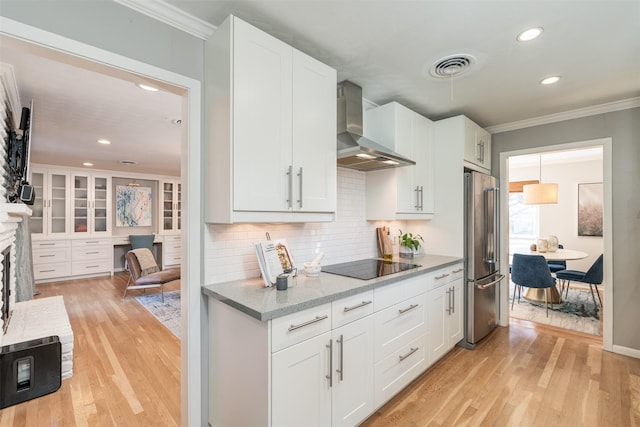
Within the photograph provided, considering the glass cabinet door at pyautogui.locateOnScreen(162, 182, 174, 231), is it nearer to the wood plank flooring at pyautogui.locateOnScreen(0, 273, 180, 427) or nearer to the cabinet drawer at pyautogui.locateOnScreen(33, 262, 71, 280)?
the cabinet drawer at pyautogui.locateOnScreen(33, 262, 71, 280)

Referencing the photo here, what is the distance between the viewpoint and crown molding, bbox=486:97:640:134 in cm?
292

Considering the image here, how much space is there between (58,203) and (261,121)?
688cm

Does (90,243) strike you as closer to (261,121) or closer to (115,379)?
(115,379)

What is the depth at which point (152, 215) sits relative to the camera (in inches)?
294

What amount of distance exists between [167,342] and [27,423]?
4.09ft

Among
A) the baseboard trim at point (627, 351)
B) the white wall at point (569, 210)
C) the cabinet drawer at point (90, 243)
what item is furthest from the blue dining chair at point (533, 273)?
the cabinet drawer at point (90, 243)

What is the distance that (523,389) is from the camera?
92.6 inches

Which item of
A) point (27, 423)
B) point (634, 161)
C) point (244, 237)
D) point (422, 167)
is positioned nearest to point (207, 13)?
point (244, 237)

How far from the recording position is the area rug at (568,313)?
12.1 ft

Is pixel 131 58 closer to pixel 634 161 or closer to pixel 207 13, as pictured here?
pixel 207 13

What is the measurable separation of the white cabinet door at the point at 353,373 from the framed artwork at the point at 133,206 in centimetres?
710

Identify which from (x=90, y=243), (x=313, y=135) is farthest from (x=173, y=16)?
(x=90, y=243)

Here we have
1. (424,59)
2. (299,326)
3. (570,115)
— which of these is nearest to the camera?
(299,326)

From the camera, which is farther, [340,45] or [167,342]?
[167,342]
